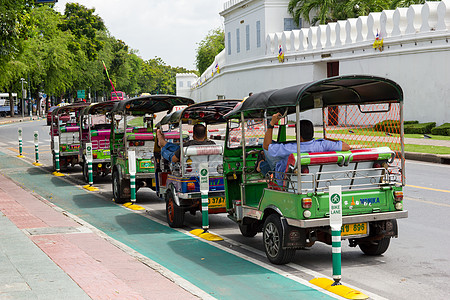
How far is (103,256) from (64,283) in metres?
1.88

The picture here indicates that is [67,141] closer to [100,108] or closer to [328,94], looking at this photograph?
[100,108]

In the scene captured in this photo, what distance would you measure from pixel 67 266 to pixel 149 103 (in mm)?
7567

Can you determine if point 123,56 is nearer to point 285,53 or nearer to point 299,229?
point 285,53

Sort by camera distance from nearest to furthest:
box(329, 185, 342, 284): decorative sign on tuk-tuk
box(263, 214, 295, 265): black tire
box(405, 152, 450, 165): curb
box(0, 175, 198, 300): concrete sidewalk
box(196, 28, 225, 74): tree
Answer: box(0, 175, 198, 300): concrete sidewalk < box(329, 185, 342, 284): decorative sign on tuk-tuk < box(263, 214, 295, 265): black tire < box(405, 152, 450, 165): curb < box(196, 28, 225, 74): tree

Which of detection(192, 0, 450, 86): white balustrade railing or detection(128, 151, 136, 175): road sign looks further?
detection(192, 0, 450, 86): white balustrade railing

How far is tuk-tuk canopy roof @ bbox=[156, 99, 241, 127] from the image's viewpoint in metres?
12.5

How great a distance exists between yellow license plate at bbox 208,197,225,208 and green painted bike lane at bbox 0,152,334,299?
757mm

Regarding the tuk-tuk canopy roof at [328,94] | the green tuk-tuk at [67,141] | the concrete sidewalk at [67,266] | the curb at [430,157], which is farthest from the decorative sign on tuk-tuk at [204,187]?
the curb at [430,157]

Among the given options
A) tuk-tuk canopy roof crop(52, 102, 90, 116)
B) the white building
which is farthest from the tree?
tuk-tuk canopy roof crop(52, 102, 90, 116)

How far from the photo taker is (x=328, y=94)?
33.3ft

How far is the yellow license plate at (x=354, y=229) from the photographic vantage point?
8570 mm

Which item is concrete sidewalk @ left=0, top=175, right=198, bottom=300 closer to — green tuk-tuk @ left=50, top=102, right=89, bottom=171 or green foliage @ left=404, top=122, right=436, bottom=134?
green tuk-tuk @ left=50, top=102, right=89, bottom=171

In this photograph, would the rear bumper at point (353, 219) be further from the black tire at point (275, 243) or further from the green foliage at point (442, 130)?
the green foliage at point (442, 130)

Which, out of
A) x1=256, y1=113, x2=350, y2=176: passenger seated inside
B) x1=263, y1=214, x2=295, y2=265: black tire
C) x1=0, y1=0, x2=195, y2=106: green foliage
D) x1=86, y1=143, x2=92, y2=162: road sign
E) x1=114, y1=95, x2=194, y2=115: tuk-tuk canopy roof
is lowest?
x1=263, y1=214, x2=295, y2=265: black tire
